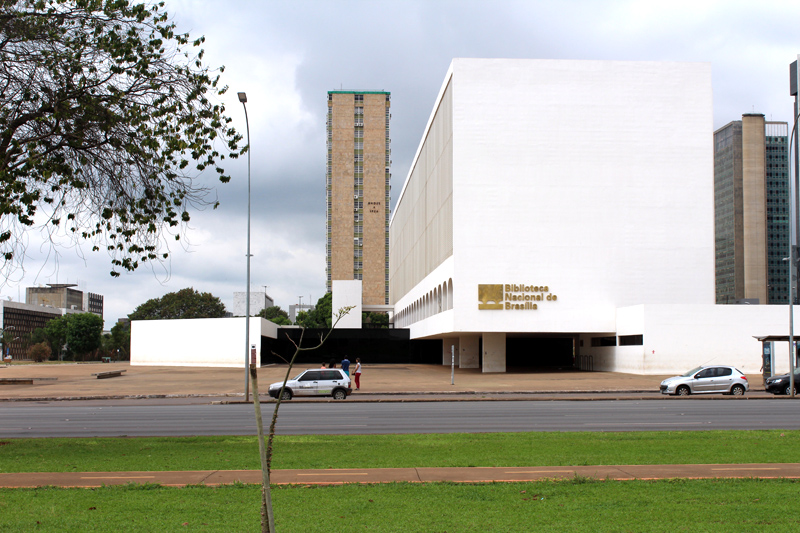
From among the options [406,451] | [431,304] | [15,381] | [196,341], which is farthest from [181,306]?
[406,451]

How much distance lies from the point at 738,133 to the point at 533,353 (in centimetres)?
9782

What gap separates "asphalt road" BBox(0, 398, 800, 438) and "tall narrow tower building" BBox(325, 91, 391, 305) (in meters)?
108

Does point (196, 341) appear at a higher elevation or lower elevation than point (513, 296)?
lower

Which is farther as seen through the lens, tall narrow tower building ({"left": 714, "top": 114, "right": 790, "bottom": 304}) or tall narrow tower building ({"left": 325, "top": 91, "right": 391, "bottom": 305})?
tall narrow tower building ({"left": 714, "top": 114, "right": 790, "bottom": 304})

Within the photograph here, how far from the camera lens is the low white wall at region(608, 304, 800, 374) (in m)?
47.2

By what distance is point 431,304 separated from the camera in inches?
2707

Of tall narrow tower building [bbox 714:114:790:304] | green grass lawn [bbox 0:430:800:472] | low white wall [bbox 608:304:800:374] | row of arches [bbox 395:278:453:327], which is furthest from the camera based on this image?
tall narrow tower building [bbox 714:114:790:304]

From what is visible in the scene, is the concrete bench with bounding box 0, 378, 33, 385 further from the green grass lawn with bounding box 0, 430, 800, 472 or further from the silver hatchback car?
the silver hatchback car

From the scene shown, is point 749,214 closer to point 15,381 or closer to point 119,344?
point 119,344

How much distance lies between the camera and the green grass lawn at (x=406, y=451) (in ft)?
38.6

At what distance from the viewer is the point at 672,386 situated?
32.2 metres

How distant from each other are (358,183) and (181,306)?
39.5 meters

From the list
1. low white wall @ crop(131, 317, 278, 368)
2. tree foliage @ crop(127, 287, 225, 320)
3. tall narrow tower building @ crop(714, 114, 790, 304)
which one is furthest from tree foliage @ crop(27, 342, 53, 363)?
tall narrow tower building @ crop(714, 114, 790, 304)

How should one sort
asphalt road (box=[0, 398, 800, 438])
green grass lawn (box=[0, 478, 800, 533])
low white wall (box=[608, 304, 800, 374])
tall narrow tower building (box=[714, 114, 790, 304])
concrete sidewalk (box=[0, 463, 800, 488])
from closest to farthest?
green grass lawn (box=[0, 478, 800, 533]) < concrete sidewalk (box=[0, 463, 800, 488]) < asphalt road (box=[0, 398, 800, 438]) < low white wall (box=[608, 304, 800, 374]) < tall narrow tower building (box=[714, 114, 790, 304])
